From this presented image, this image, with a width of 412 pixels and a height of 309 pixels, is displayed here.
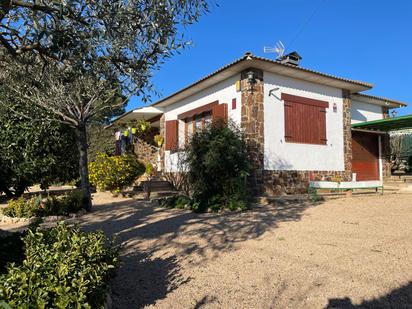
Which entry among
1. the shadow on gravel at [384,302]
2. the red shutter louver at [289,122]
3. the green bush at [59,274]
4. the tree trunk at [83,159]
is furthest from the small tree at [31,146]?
the shadow on gravel at [384,302]

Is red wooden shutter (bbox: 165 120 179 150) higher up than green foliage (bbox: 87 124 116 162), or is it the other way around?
green foliage (bbox: 87 124 116 162)

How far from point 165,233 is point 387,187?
942 centimetres

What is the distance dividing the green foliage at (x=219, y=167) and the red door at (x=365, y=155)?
231 inches

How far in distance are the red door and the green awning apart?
33cm

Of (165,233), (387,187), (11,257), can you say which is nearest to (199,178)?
(165,233)

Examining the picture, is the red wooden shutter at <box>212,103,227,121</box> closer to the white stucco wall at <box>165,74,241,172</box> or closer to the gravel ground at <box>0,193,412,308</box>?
the white stucco wall at <box>165,74,241,172</box>

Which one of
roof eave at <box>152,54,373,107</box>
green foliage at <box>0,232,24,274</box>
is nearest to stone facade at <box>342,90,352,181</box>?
roof eave at <box>152,54,373,107</box>

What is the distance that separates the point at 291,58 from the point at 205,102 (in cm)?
316

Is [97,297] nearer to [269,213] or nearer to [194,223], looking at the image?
[194,223]

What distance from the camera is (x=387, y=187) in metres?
12.7

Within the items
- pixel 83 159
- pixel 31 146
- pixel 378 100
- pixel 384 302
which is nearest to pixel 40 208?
pixel 83 159

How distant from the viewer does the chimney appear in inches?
453

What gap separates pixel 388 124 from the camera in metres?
13.0

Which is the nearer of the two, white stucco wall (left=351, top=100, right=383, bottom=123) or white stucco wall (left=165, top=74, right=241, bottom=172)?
white stucco wall (left=165, top=74, right=241, bottom=172)
